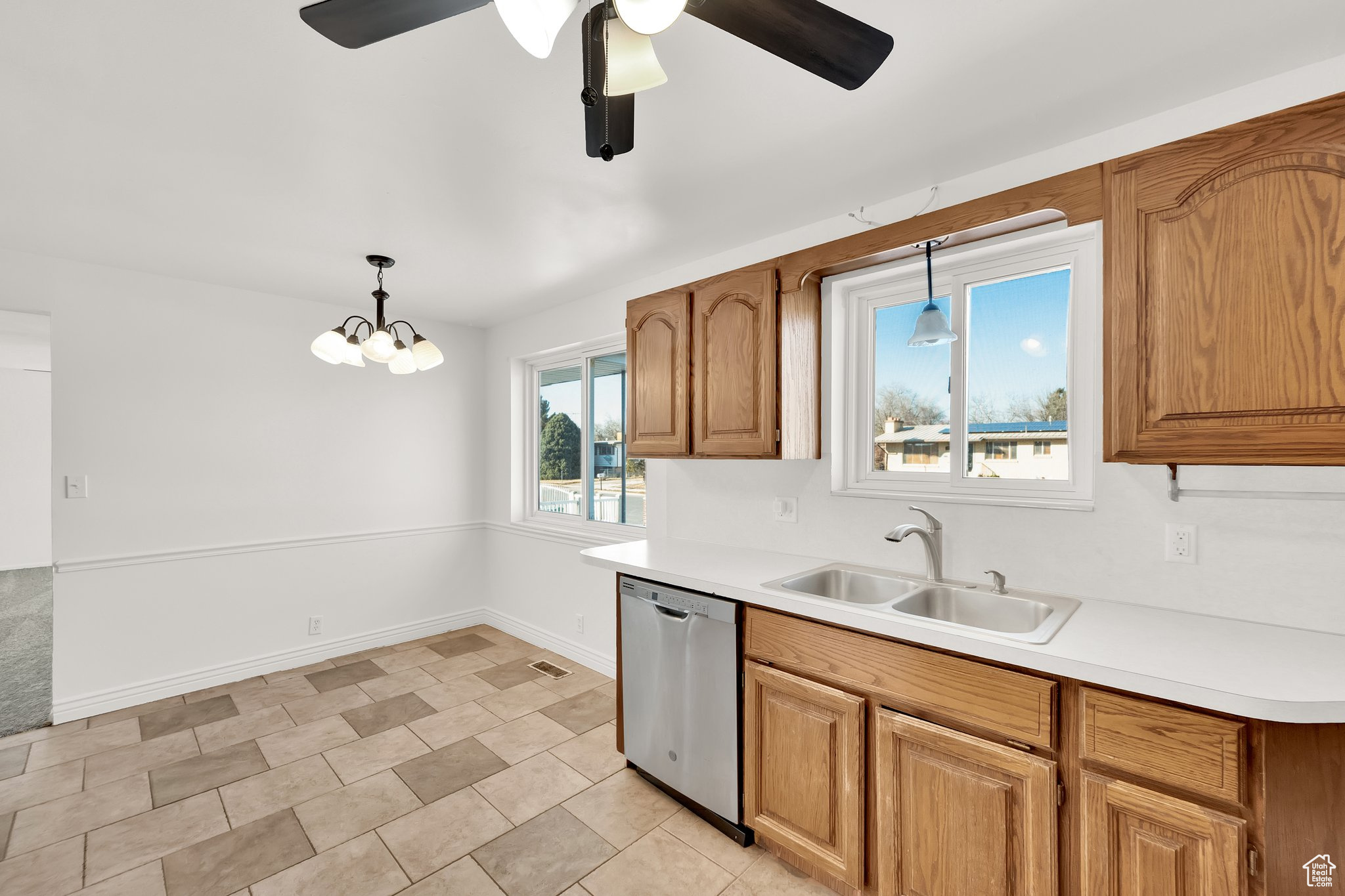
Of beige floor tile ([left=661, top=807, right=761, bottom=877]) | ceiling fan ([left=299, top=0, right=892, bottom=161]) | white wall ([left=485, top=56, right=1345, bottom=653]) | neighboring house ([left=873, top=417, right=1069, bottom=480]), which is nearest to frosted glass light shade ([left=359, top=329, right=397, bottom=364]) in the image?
white wall ([left=485, top=56, right=1345, bottom=653])

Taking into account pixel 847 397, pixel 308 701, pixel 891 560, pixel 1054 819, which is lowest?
pixel 308 701

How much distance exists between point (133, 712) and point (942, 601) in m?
4.08

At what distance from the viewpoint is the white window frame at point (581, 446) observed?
12.2 feet

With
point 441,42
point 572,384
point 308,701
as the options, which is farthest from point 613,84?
point 308,701

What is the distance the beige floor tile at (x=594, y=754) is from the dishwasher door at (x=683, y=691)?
6.2 inches

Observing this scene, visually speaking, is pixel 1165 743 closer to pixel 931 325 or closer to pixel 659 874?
pixel 931 325

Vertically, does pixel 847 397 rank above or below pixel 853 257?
below

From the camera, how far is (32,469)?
300 centimetres

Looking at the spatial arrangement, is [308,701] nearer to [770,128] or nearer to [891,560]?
[891,560]

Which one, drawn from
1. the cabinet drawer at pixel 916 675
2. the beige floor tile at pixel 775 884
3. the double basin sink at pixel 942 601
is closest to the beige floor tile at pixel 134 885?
the beige floor tile at pixel 775 884

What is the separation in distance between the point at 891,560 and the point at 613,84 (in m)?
1.89

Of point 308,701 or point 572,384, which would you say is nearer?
point 308,701

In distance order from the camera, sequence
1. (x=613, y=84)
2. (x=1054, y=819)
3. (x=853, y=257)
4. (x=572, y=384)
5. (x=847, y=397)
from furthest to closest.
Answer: (x=572, y=384), (x=847, y=397), (x=853, y=257), (x=1054, y=819), (x=613, y=84)

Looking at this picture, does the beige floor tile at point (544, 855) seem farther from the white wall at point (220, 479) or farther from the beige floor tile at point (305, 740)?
the white wall at point (220, 479)
